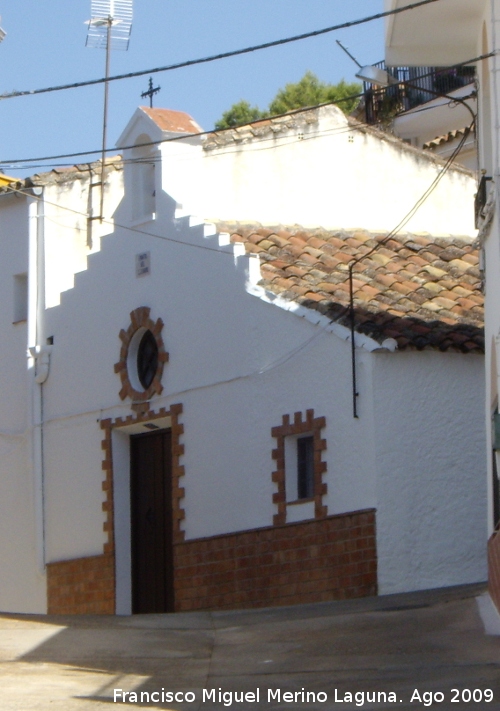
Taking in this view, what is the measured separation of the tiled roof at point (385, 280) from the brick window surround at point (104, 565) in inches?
90.6

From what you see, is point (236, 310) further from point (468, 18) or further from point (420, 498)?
point (468, 18)

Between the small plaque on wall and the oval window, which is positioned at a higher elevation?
the small plaque on wall

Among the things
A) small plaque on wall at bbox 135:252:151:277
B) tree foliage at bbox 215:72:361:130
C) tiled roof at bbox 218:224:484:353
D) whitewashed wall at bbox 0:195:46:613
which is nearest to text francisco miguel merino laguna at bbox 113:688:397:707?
tiled roof at bbox 218:224:484:353

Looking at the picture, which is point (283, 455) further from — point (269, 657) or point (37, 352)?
point (37, 352)

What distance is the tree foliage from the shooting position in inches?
1529

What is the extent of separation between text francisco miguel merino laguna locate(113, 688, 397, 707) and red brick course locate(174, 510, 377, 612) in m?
Result: 5.15

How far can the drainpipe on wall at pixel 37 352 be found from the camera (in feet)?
61.6

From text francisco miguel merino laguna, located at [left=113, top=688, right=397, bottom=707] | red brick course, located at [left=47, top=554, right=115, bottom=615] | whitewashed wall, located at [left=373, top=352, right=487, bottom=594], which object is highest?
whitewashed wall, located at [left=373, top=352, right=487, bottom=594]

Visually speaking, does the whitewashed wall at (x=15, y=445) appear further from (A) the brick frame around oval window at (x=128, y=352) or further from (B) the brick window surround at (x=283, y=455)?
(B) the brick window surround at (x=283, y=455)

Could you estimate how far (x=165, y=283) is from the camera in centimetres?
1744

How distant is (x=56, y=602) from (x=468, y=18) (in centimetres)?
968

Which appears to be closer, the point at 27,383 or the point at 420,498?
the point at 420,498

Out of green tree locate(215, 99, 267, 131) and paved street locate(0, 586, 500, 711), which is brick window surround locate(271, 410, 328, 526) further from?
green tree locate(215, 99, 267, 131)

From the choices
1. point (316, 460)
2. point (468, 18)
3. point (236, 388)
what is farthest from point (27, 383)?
point (468, 18)
